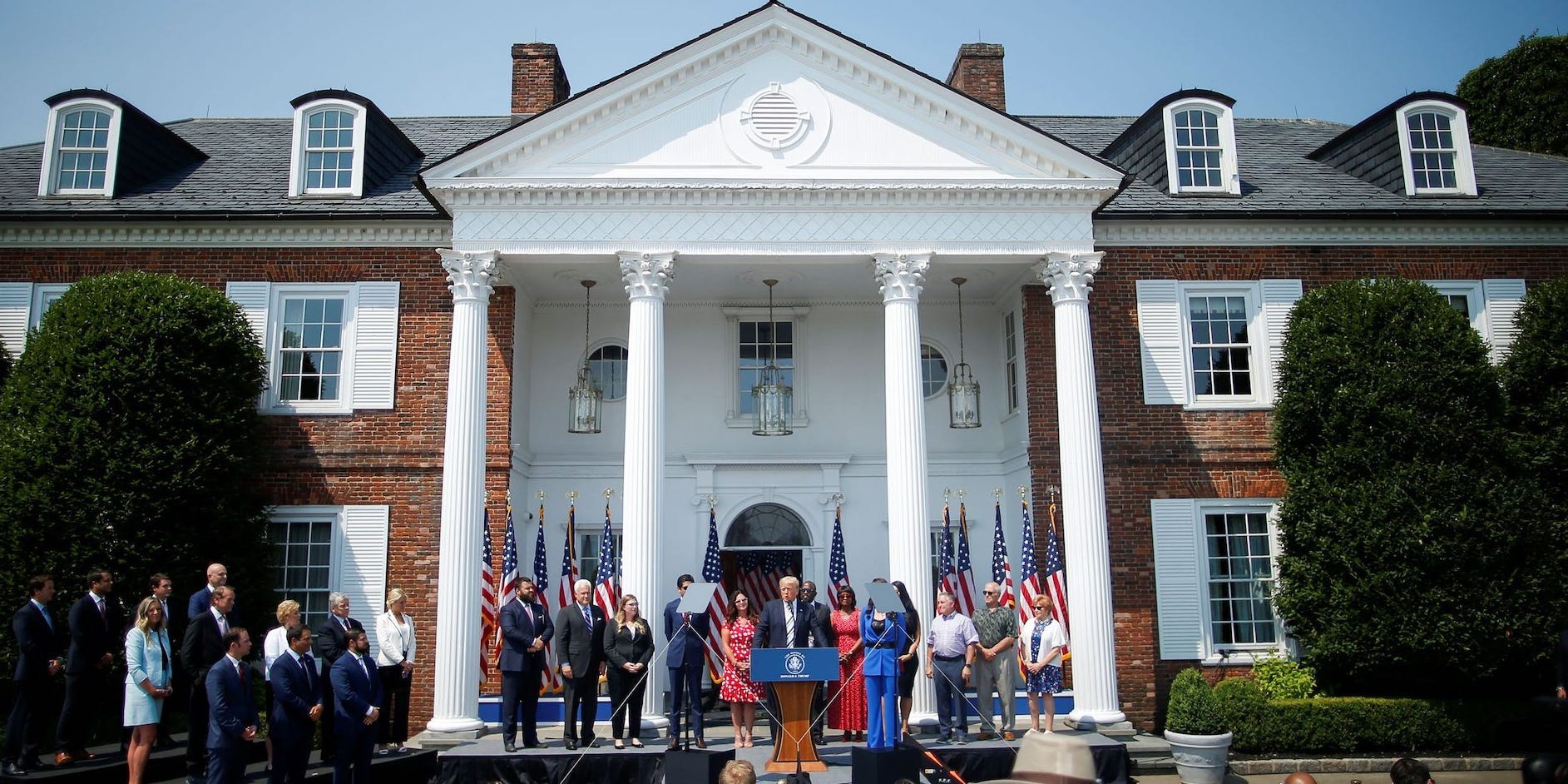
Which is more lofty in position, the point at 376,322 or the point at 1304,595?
the point at 376,322

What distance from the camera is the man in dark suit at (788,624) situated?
1291 cm

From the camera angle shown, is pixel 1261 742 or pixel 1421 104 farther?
pixel 1421 104

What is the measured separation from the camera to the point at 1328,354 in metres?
16.0

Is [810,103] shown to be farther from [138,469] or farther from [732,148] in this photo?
[138,469]

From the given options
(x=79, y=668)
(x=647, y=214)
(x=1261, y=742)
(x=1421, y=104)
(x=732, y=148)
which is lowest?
(x=1261, y=742)

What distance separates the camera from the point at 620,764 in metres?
12.1

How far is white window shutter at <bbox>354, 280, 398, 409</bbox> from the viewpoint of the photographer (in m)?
17.2

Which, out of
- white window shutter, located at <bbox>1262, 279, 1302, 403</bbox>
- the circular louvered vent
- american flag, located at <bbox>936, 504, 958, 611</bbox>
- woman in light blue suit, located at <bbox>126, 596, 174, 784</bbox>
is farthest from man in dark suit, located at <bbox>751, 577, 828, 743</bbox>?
white window shutter, located at <bbox>1262, 279, 1302, 403</bbox>

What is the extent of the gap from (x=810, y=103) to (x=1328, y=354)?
8549 millimetres

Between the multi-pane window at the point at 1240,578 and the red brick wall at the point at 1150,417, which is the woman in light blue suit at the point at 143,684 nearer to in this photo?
the red brick wall at the point at 1150,417

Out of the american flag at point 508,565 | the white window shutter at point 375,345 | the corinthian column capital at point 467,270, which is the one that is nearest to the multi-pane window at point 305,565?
the white window shutter at point 375,345

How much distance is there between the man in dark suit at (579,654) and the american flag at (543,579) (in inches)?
132

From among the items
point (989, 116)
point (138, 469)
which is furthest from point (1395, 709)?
point (138, 469)

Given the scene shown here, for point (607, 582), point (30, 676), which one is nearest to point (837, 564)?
point (607, 582)
